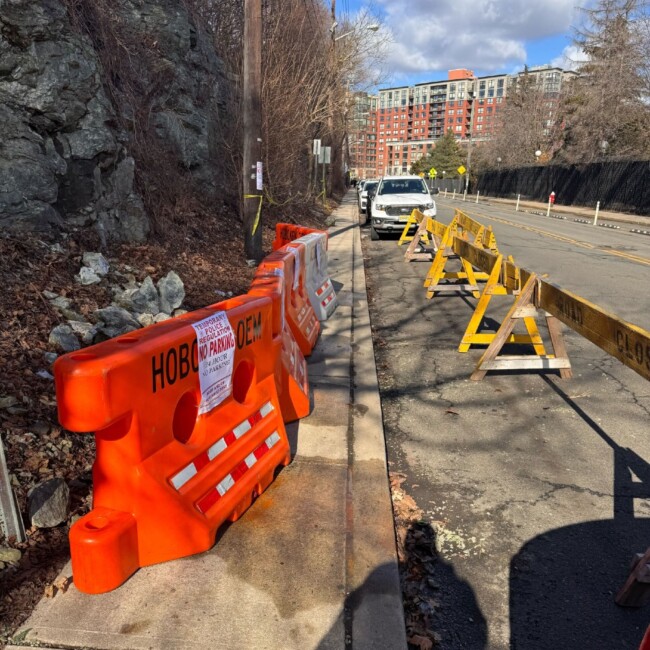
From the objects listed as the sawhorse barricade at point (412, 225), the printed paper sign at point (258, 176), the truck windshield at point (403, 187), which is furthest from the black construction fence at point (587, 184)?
the printed paper sign at point (258, 176)

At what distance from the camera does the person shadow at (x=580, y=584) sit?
7.91ft

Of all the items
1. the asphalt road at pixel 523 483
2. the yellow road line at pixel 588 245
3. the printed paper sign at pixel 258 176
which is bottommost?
the yellow road line at pixel 588 245

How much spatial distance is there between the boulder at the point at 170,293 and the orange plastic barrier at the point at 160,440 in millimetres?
3329

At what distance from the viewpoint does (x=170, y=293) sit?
21.7ft

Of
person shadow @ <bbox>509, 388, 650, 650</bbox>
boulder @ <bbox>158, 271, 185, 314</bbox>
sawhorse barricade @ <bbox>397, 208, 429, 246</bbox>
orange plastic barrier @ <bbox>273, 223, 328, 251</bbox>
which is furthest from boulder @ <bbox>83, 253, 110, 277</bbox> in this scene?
sawhorse barricade @ <bbox>397, 208, 429, 246</bbox>

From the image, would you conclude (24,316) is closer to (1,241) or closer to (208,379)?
(1,241)

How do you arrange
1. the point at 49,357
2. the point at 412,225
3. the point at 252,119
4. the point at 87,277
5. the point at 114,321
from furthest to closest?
1. the point at 412,225
2. the point at 252,119
3. the point at 87,277
4. the point at 114,321
5. the point at 49,357

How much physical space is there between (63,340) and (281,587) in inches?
121

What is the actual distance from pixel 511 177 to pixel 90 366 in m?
56.7

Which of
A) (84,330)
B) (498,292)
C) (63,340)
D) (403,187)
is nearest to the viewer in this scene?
(63,340)

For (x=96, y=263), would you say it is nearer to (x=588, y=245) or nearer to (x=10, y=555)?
(x=10, y=555)

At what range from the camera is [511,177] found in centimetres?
5359

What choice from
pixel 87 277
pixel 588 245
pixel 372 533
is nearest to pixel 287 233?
pixel 87 277

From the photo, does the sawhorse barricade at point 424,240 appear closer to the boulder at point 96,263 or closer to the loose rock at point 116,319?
the boulder at point 96,263
